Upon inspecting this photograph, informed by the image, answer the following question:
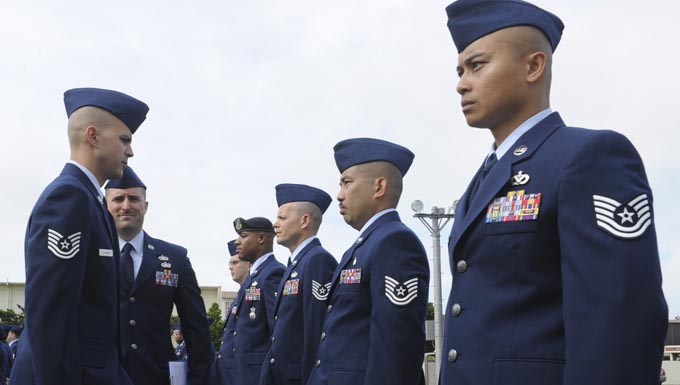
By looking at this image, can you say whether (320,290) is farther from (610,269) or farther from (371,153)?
(610,269)

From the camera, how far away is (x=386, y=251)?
5602mm

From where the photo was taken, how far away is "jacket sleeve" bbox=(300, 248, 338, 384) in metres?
6.96

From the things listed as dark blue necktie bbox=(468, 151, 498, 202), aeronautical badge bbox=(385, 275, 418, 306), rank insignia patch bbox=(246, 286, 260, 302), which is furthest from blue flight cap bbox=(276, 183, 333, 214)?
dark blue necktie bbox=(468, 151, 498, 202)

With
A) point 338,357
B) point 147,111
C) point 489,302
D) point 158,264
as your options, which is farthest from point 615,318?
point 158,264

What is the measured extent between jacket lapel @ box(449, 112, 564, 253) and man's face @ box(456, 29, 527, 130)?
12cm

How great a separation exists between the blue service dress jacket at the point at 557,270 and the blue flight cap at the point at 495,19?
415 millimetres

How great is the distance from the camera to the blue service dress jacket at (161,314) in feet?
22.2

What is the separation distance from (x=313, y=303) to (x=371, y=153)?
1.38 m

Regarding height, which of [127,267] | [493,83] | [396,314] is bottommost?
[396,314]

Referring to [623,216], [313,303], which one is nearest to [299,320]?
[313,303]

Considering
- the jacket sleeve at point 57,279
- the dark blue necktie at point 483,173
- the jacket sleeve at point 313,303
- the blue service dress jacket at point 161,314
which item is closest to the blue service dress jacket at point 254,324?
the jacket sleeve at point 313,303

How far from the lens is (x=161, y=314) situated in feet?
22.9

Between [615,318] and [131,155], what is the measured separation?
3393mm

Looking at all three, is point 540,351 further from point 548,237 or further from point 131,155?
point 131,155
